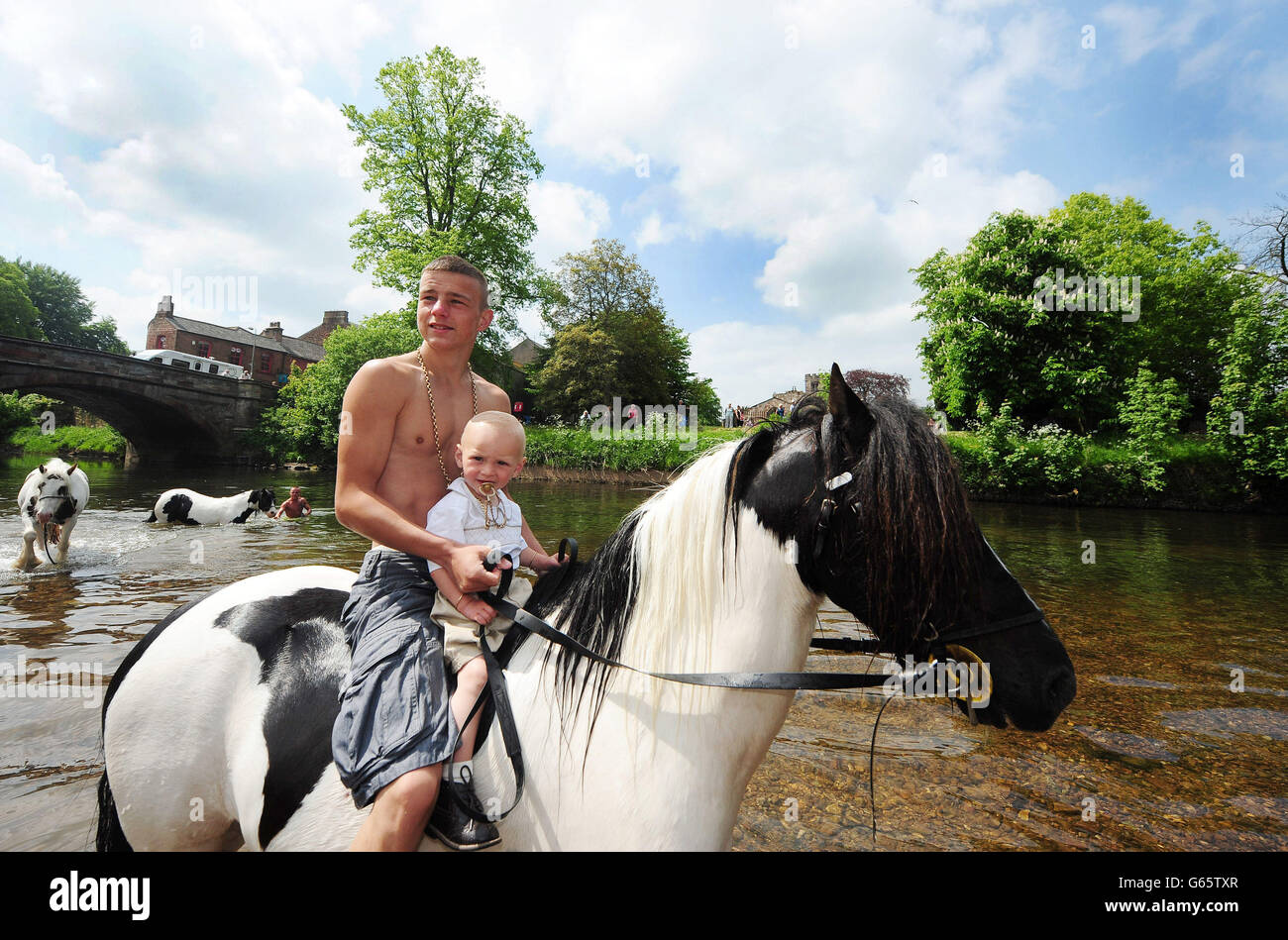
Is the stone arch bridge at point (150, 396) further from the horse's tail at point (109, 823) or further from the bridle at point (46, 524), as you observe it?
the horse's tail at point (109, 823)

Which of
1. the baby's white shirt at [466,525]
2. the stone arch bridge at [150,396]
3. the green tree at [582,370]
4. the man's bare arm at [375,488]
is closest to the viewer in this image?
the man's bare arm at [375,488]

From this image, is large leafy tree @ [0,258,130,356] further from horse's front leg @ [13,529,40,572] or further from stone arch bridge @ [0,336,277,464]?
horse's front leg @ [13,529,40,572]

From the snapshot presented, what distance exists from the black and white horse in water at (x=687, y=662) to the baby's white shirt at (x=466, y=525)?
31cm

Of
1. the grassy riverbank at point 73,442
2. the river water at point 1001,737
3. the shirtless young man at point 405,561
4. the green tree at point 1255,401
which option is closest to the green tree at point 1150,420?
the green tree at point 1255,401

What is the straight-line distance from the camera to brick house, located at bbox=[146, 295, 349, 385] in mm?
61156

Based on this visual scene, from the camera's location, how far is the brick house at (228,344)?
61.2 m

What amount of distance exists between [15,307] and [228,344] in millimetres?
16402

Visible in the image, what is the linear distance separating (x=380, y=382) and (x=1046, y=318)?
32.3 meters

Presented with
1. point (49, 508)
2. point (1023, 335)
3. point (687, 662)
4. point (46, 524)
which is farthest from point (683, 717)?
point (1023, 335)

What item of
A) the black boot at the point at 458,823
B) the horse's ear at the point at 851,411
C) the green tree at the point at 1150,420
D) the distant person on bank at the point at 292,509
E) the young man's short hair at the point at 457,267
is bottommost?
the black boot at the point at 458,823

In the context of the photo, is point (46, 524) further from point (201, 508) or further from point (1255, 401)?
point (1255, 401)

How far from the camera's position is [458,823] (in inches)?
62.7
